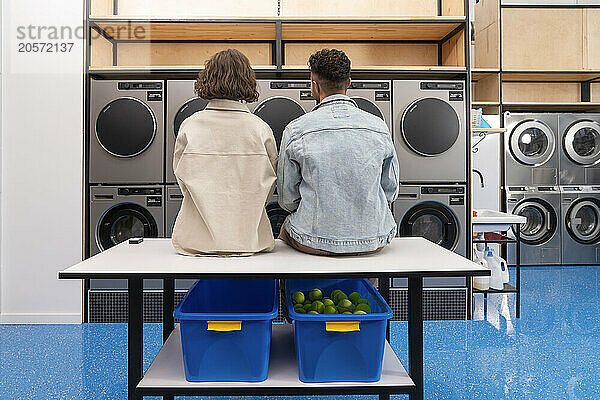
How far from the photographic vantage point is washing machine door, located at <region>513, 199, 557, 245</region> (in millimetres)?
5934

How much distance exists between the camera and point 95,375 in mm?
2570

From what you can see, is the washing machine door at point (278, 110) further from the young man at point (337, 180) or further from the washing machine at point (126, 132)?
the young man at point (337, 180)

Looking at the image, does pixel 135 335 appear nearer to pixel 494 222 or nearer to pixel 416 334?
pixel 416 334

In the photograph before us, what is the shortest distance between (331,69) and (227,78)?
0.40m

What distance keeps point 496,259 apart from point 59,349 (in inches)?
119

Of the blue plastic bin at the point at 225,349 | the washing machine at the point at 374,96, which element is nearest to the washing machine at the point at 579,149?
the washing machine at the point at 374,96

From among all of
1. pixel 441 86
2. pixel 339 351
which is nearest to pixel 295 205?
pixel 339 351

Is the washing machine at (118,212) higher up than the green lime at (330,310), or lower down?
higher up

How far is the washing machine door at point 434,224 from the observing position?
3.76 m

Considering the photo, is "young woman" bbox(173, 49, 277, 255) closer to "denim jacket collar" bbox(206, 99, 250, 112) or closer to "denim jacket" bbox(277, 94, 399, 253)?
"denim jacket collar" bbox(206, 99, 250, 112)

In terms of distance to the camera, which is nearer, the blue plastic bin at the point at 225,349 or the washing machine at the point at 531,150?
the blue plastic bin at the point at 225,349

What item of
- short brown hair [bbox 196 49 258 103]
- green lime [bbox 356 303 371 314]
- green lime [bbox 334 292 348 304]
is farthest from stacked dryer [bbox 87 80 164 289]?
green lime [bbox 356 303 371 314]

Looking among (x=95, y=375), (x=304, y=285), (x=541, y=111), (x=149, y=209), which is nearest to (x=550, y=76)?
(x=541, y=111)

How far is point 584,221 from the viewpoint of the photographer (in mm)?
6062
